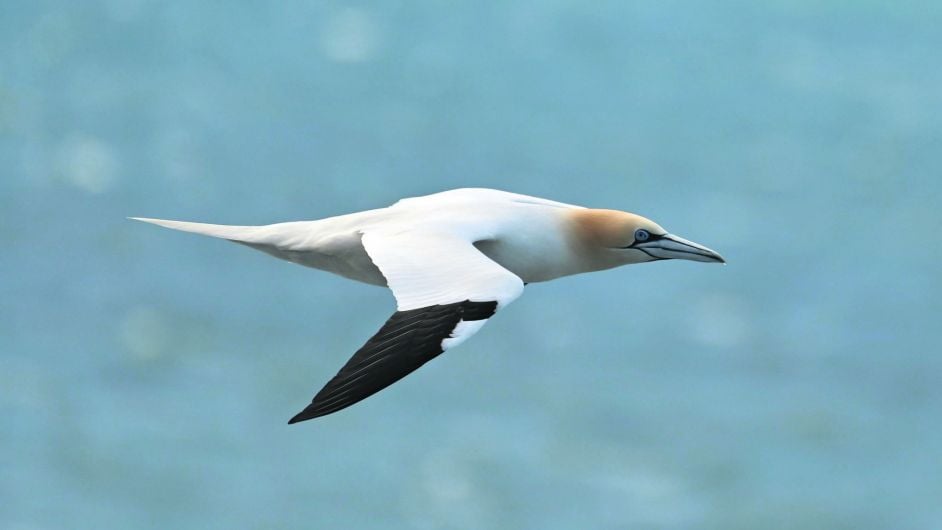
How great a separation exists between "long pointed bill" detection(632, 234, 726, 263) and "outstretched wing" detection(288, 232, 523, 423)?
4.80ft

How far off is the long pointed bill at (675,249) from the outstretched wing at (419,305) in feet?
4.80

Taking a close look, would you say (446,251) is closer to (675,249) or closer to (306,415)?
(306,415)

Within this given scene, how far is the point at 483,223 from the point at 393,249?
68 cm

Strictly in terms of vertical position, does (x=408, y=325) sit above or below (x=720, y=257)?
below

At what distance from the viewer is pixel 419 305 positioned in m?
7.65

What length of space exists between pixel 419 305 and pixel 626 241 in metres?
2.13

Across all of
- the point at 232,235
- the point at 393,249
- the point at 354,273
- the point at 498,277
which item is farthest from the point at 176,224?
the point at 498,277

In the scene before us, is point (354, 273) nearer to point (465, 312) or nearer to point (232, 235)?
point (232, 235)

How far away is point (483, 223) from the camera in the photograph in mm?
8812

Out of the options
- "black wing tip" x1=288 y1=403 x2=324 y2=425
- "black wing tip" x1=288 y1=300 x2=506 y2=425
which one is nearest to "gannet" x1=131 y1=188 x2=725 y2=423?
"black wing tip" x1=288 y1=300 x2=506 y2=425

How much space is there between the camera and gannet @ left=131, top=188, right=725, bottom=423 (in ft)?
24.0

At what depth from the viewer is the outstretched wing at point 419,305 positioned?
706cm

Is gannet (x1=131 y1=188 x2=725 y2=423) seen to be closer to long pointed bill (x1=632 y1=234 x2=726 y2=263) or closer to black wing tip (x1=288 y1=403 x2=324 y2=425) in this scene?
long pointed bill (x1=632 y1=234 x2=726 y2=263)

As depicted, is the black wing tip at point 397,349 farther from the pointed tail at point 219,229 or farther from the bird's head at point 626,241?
the pointed tail at point 219,229
